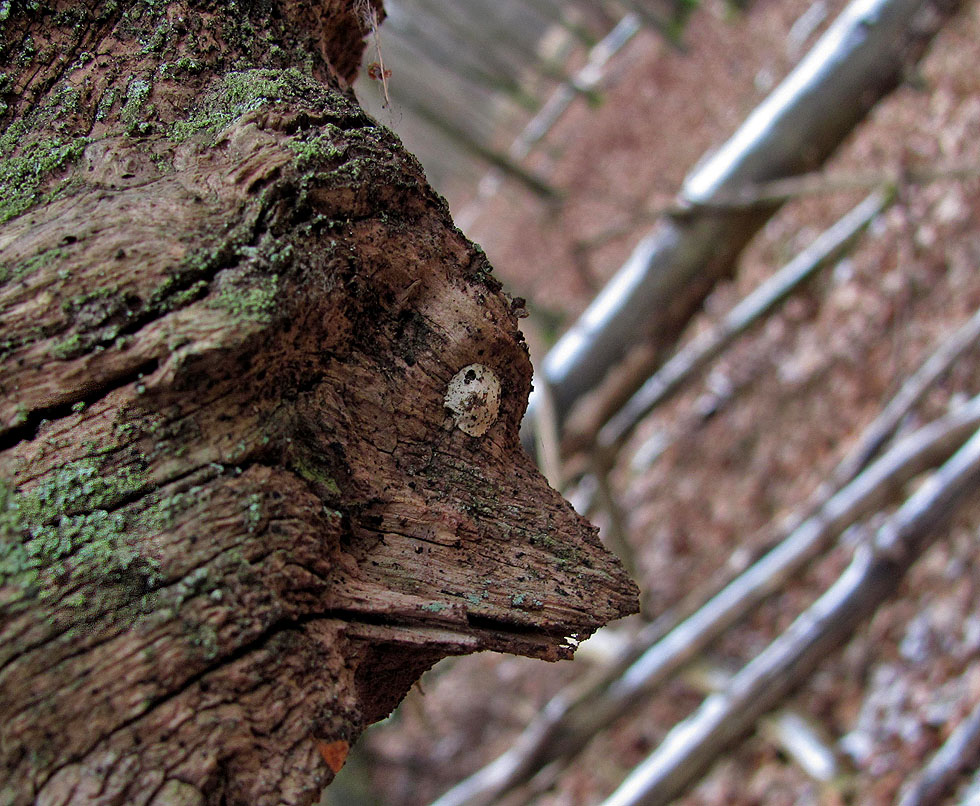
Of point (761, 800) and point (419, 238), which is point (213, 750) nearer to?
point (419, 238)

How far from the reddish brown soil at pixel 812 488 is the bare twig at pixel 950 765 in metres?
0.27

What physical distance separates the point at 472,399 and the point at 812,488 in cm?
408

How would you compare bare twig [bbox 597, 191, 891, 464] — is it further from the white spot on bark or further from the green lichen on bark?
the green lichen on bark

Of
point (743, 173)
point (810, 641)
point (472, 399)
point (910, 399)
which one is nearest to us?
point (472, 399)

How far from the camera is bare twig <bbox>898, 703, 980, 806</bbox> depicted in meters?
2.94

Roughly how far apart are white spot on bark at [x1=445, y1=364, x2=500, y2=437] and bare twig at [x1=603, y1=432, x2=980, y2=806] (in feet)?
9.59

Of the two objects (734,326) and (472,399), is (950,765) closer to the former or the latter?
(734,326)

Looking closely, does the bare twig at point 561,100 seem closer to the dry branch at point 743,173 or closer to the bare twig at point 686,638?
the dry branch at point 743,173

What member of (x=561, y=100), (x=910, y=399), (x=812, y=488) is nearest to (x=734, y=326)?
(x=812, y=488)

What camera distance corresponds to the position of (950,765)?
2.94 m

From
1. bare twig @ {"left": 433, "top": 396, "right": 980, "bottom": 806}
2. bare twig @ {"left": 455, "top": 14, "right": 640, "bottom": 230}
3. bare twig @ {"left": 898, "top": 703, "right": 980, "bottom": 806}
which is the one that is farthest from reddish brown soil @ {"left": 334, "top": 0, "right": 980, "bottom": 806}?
bare twig @ {"left": 455, "top": 14, "right": 640, "bottom": 230}

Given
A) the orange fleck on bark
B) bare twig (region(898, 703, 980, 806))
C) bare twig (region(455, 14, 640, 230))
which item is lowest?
bare twig (region(898, 703, 980, 806))

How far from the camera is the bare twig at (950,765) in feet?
9.64

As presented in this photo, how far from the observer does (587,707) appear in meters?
3.88
